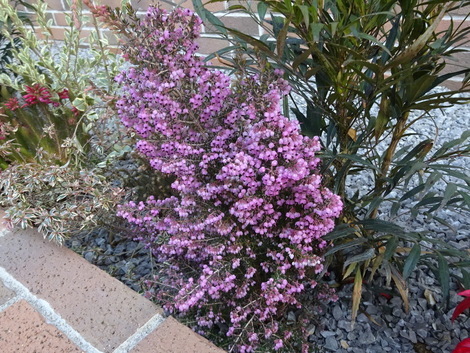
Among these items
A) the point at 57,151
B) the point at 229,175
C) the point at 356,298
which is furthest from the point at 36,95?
the point at 356,298

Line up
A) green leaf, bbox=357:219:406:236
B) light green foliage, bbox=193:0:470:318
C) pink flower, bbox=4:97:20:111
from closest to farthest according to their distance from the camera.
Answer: light green foliage, bbox=193:0:470:318
green leaf, bbox=357:219:406:236
pink flower, bbox=4:97:20:111

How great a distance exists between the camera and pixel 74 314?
1169 mm

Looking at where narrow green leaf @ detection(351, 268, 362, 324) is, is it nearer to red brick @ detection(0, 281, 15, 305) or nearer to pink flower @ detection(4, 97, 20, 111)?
red brick @ detection(0, 281, 15, 305)

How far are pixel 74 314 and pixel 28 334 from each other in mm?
124

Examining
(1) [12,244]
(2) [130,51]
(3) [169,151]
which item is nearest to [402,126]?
(3) [169,151]

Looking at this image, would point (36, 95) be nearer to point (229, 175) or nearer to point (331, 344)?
point (229, 175)

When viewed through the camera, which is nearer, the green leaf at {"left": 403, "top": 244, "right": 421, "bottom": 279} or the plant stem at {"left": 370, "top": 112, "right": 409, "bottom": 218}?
the green leaf at {"left": 403, "top": 244, "right": 421, "bottom": 279}

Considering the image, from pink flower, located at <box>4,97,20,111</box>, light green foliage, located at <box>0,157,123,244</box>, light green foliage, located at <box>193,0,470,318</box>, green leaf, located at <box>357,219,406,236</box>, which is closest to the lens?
light green foliage, located at <box>193,0,470,318</box>

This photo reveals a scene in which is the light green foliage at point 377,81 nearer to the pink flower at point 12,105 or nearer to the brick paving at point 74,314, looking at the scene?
the brick paving at point 74,314

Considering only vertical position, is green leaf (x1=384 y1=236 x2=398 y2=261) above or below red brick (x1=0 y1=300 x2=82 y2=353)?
above

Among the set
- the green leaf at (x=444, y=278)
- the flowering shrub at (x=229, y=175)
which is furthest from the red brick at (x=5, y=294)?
the green leaf at (x=444, y=278)

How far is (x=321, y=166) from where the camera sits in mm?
1192

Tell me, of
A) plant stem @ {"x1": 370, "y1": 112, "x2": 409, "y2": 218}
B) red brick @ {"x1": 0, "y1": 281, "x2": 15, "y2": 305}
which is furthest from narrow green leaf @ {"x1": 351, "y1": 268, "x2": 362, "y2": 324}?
red brick @ {"x1": 0, "y1": 281, "x2": 15, "y2": 305}

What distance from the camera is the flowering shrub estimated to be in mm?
1006
